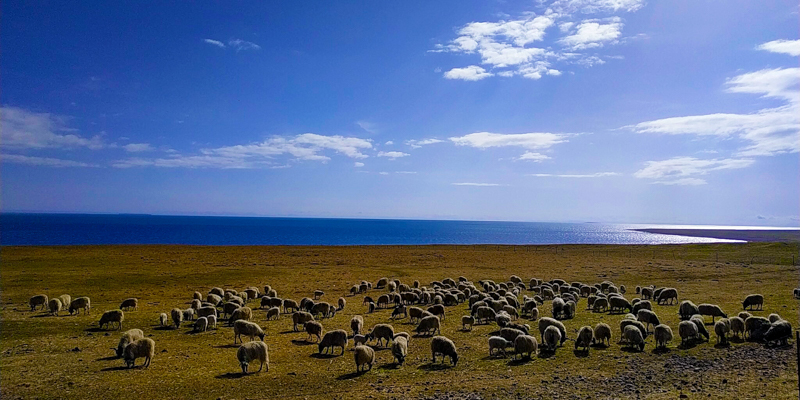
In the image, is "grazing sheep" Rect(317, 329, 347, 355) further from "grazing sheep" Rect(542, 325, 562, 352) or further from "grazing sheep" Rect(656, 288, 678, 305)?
"grazing sheep" Rect(656, 288, 678, 305)

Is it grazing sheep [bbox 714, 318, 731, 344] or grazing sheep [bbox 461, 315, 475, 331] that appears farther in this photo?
grazing sheep [bbox 461, 315, 475, 331]

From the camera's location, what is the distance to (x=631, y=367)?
15961mm

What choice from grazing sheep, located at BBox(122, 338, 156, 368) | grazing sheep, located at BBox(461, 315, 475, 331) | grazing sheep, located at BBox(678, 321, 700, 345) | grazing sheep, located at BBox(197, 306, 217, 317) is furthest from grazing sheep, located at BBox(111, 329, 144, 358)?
grazing sheep, located at BBox(678, 321, 700, 345)

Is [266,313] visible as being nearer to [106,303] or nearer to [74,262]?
[106,303]

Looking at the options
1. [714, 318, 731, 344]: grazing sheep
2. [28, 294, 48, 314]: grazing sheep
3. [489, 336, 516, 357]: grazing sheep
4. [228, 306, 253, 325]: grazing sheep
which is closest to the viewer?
[489, 336, 516, 357]: grazing sheep

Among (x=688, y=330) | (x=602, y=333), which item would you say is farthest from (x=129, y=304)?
(x=688, y=330)

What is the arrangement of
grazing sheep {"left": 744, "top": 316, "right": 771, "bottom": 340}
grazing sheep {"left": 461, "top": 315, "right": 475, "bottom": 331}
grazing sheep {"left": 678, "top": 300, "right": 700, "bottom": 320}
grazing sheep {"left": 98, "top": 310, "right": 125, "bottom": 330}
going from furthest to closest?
grazing sheep {"left": 678, "top": 300, "right": 700, "bottom": 320}
grazing sheep {"left": 98, "top": 310, "right": 125, "bottom": 330}
grazing sheep {"left": 461, "top": 315, "right": 475, "bottom": 331}
grazing sheep {"left": 744, "top": 316, "right": 771, "bottom": 340}

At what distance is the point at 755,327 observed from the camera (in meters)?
19.8

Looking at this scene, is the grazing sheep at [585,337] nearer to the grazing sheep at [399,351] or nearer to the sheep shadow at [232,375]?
the grazing sheep at [399,351]

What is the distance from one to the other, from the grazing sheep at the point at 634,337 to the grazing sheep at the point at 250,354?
16.0 meters

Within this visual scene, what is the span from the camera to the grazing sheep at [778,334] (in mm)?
18562

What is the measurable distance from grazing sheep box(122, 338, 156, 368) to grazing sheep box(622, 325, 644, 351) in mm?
20748

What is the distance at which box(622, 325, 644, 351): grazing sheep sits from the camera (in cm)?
1828

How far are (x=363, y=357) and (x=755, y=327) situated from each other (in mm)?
19076
